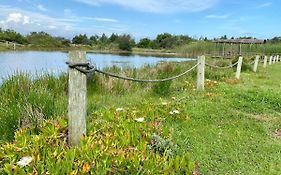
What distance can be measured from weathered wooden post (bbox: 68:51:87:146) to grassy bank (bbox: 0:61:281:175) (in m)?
0.15

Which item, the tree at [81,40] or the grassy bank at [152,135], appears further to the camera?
the tree at [81,40]

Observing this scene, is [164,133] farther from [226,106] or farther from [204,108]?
[226,106]

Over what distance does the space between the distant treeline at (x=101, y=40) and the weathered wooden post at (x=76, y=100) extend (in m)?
37.7

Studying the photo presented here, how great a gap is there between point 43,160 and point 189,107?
176 inches

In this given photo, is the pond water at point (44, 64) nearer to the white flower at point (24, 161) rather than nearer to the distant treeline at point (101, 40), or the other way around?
the white flower at point (24, 161)

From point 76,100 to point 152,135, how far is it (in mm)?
1050

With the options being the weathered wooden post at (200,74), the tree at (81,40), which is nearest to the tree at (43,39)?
the tree at (81,40)

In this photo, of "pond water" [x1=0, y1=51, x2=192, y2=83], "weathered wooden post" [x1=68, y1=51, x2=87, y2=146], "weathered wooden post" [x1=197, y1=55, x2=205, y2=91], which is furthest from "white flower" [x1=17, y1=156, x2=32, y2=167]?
"weathered wooden post" [x1=197, y1=55, x2=205, y2=91]

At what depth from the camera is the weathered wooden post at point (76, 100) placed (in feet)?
11.4

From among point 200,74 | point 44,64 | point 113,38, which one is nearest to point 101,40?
point 113,38

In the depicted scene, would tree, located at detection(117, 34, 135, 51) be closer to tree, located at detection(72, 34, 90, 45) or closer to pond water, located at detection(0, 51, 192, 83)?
tree, located at detection(72, 34, 90, 45)

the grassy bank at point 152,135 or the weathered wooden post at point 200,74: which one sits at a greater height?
the weathered wooden post at point 200,74

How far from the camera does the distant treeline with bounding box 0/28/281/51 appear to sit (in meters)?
45.7

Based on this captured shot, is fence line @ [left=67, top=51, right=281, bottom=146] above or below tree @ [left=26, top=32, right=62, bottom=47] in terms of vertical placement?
below
